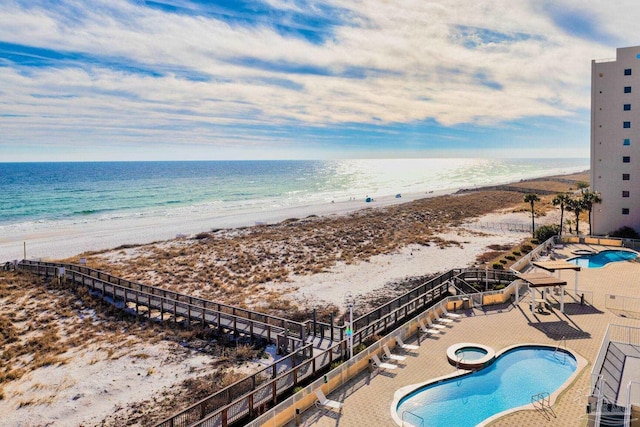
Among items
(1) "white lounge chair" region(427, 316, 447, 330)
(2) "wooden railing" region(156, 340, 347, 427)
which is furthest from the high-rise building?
(2) "wooden railing" region(156, 340, 347, 427)

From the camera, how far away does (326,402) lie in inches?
531

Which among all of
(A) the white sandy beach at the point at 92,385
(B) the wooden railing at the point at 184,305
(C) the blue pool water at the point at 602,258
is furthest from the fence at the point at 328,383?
(C) the blue pool water at the point at 602,258

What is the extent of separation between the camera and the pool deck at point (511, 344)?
41.5 feet

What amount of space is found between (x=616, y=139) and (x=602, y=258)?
13.4 m

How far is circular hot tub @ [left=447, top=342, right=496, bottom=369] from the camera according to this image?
15938 mm

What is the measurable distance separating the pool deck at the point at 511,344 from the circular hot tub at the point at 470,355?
12.5 inches

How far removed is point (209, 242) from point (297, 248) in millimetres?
10905

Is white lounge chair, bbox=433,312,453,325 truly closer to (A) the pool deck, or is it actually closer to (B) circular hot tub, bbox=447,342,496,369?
(A) the pool deck

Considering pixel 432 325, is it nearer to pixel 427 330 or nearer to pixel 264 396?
pixel 427 330

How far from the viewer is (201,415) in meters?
12.1

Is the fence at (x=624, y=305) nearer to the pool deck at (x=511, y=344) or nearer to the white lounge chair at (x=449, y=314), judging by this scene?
the pool deck at (x=511, y=344)

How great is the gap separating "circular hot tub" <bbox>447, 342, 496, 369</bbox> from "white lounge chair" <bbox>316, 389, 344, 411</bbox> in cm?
540

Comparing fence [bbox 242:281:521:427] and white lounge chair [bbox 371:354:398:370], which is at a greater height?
fence [bbox 242:281:521:427]

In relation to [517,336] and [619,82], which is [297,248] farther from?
[619,82]
